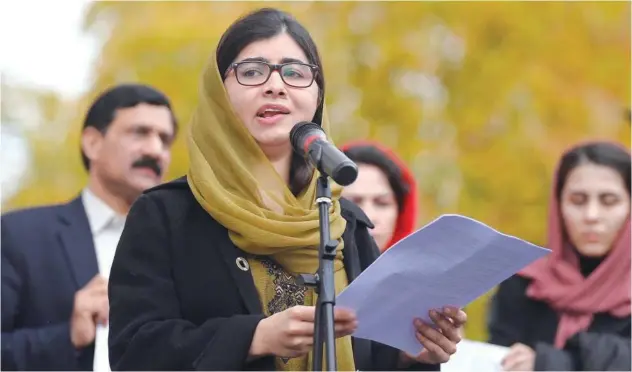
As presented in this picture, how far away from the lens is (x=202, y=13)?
13.2 metres

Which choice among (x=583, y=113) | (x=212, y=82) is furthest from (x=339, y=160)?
(x=583, y=113)

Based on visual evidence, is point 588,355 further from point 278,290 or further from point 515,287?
point 278,290

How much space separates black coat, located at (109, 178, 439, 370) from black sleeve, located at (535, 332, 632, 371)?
2105 millimetres

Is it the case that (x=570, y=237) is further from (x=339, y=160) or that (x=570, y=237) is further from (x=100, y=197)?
(x=339, y=160)

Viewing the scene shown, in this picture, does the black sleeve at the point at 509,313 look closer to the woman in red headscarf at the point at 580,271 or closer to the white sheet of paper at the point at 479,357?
the woman in red headscarf at the point at 580,271

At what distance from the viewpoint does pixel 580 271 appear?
18.0ft

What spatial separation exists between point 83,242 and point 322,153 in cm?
248

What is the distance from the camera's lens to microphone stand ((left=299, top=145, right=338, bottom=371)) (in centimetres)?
278

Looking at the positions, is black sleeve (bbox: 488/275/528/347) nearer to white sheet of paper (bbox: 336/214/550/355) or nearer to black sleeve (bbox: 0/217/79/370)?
black sleeve (bbox: 0/217/79/370)

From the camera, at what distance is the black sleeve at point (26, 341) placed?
4.76 meters

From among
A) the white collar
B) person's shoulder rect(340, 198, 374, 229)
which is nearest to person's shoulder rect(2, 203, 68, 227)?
the white collar

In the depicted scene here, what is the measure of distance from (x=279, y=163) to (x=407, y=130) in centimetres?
841

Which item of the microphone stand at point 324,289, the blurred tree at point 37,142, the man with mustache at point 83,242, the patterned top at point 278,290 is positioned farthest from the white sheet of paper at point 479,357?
the blurred tree at point 37,142

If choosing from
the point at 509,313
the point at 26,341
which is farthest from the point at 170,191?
the point at 509,313
